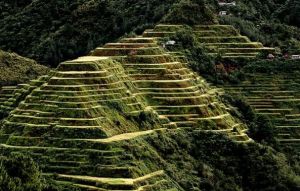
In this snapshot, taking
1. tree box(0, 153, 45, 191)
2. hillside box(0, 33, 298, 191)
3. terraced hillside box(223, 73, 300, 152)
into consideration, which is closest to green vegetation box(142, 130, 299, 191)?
hillside box(0, 33, 298, 191)

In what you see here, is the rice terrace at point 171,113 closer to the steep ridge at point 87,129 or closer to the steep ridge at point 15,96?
the steep ridge at point 87,129

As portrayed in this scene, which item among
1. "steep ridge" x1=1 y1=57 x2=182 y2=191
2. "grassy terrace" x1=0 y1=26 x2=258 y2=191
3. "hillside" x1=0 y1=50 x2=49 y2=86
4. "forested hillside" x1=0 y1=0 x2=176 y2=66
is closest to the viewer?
"steep ridge" x1=1 y1=57 x2=182 y2=191

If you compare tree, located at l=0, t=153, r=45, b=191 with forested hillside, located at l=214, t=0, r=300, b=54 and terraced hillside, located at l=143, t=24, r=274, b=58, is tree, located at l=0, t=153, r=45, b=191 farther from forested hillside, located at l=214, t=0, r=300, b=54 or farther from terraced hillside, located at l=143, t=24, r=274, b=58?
forested hillside, located at l=214, t=0, r=300, b=54

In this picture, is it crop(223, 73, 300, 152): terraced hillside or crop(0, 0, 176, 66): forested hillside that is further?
crop(0, 0, 176, 66): forested hillside

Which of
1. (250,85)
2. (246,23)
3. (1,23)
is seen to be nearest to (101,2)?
(1,23)

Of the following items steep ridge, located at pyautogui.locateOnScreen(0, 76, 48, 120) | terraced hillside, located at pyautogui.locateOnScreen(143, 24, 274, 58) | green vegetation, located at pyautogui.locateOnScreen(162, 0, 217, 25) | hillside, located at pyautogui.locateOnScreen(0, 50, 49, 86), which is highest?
green vegetation, located at pyautogui.locateOnScreen(162, 0, 217, 25)

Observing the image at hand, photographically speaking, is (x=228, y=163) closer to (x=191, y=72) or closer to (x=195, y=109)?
(x=195, y=109)

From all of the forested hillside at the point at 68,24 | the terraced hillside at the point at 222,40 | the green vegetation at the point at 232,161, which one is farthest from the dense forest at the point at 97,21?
the green vegetation at the point at 232,161

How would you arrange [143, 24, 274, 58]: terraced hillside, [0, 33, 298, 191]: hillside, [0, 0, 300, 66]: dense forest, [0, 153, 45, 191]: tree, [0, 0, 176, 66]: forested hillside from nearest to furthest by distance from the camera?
[0, 153, 45, 191]: tree
[0, 33, 298, 191]: hillside
[143, 24, 274, 58]: terraced hillside
[0, 0, 300, 66]: dense forest
[0, 0, 176, 66]: forested hillside
